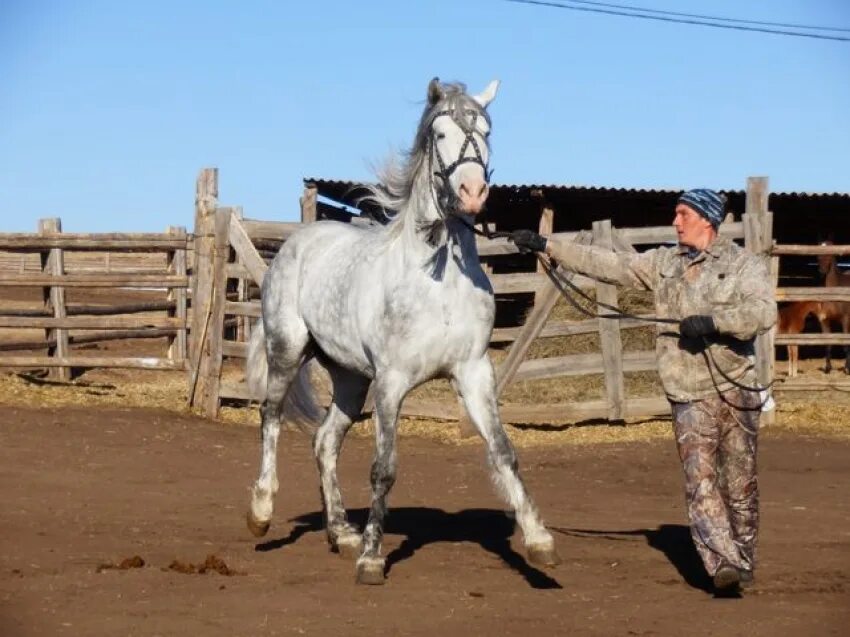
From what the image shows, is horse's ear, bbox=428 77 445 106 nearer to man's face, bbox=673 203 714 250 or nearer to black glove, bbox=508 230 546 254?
black glove, bbox=508 230 546 254

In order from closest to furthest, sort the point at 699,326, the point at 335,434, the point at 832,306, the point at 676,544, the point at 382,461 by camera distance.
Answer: the point at 699,326, the point at 382,461, the point at 676,544, the point at 335,434, the point at 832,306

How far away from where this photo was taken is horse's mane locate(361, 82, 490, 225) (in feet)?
23.1

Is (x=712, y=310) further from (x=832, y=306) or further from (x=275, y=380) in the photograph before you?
(x=832, y=306)

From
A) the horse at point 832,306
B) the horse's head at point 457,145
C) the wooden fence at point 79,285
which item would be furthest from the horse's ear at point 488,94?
the horse at point 832,306

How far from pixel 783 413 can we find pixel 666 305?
8915 mm

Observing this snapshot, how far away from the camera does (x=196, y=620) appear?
600 cm

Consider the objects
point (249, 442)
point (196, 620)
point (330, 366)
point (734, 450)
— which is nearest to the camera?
point (196, 620)

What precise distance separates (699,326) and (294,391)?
3.59 m

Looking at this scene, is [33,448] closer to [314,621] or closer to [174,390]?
[174,390]

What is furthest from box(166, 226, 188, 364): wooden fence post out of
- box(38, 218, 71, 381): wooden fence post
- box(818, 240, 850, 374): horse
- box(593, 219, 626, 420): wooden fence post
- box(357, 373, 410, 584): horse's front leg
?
box(818, 240, 850, 374): horse

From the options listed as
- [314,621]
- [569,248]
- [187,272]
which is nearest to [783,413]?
[187,272]

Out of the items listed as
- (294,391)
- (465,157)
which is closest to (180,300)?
(294,391)

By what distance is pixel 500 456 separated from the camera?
7.06m

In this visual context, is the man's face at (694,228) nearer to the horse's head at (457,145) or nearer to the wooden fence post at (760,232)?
the horse's head at (457,145)
